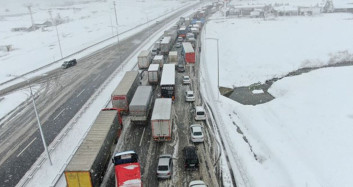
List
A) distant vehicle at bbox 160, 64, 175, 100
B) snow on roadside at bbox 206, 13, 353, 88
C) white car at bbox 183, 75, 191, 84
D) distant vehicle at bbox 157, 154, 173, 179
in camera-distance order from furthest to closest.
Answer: snow on roadside at bbox 206, 13, 353, 88 → white car at bbox 183, 75, 191, 84 → distant vehicle at bbox 160, 64, 175, 100 → distant vehicle at bbox 157, 154, 173, 179

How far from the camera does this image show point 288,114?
38094 millimetres

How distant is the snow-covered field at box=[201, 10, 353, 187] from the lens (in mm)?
26578

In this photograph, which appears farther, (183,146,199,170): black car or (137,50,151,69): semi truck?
(137,50,151,69): semi truck

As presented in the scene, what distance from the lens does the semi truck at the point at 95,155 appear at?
21469 millimetres

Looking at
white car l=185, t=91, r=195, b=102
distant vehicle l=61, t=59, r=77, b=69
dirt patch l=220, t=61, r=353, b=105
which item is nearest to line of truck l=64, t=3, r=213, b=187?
white car l=185, t=91, r=195, b=102

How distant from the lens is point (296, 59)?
211ft

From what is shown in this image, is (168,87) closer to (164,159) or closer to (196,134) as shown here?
(196,134)

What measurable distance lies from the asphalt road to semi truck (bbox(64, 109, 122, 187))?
8.11m

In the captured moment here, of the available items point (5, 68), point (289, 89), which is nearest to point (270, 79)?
point (289, 89)

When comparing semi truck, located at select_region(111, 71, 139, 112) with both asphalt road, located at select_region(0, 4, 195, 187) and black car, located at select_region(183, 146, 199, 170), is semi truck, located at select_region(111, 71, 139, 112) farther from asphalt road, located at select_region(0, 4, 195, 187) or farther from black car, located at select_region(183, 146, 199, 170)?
black car, located at select_region(183, 146, 199, 170)

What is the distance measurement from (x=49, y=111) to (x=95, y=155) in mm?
20434

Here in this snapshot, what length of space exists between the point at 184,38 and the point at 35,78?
46847mm

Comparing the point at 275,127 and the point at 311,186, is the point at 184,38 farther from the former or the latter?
the point at 311,186

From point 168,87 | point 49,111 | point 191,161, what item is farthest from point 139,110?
point 49,111
